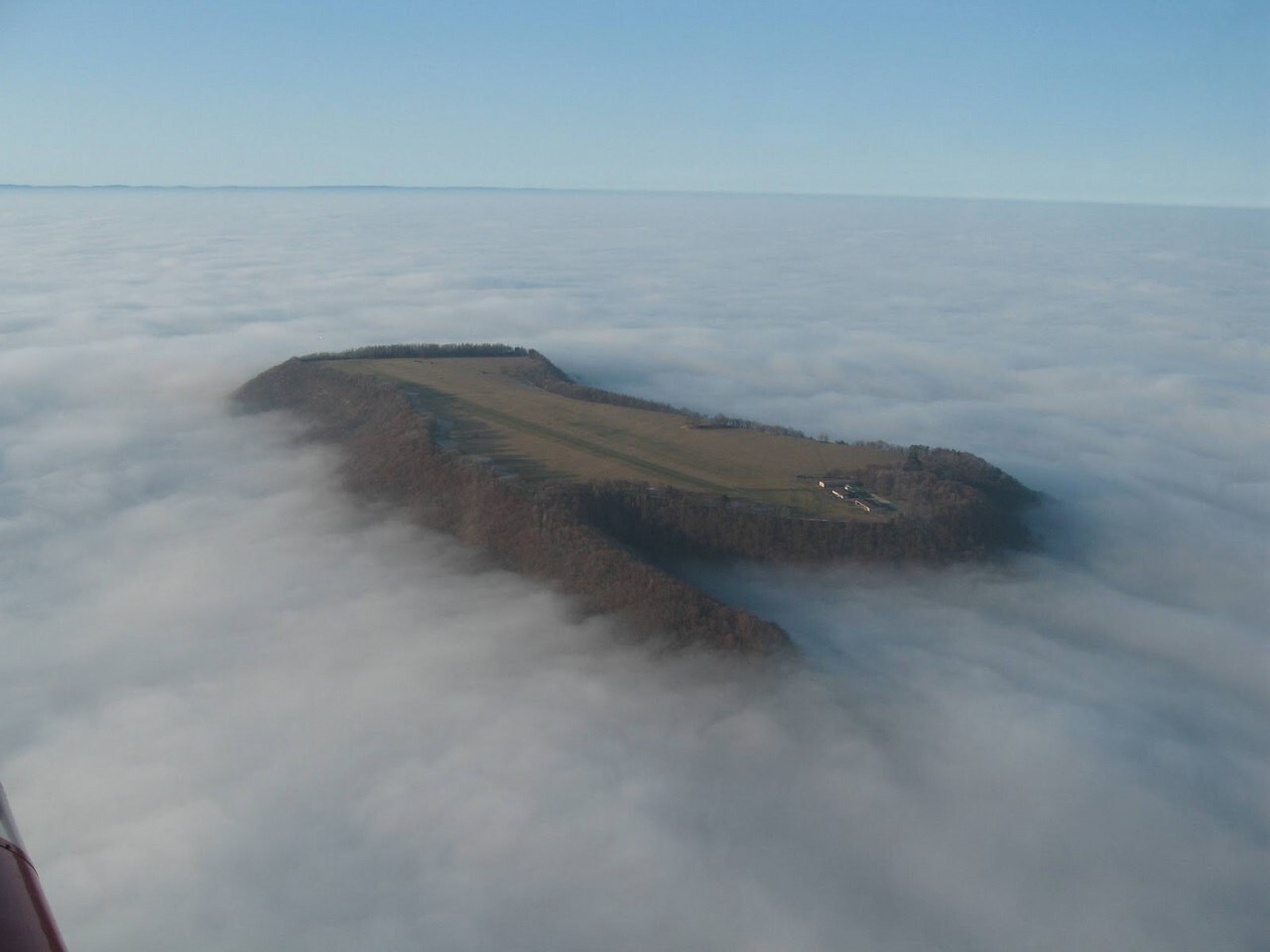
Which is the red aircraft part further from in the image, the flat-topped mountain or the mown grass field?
the mown grass field

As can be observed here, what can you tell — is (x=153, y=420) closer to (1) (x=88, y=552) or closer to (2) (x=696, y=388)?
(1) (x=88, y=552)

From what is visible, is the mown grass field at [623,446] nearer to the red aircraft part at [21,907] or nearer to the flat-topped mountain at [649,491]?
the flat-topped mountain at [649,491]

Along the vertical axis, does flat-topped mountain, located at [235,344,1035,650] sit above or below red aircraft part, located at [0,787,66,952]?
below

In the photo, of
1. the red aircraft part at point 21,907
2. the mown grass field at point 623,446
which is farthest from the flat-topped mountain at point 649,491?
the red aircraft part at point 21,907

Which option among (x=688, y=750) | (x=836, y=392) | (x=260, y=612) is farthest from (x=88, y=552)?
(x=836, y=392)

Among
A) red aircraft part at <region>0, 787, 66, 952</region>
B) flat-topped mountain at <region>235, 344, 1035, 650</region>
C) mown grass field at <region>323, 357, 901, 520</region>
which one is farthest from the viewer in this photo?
mown grass field at <region>323, 357, 901, 520</region>

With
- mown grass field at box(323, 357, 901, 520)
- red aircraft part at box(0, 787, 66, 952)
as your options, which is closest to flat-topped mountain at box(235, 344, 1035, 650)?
mown grass field at box(323, 357, 901, 520)

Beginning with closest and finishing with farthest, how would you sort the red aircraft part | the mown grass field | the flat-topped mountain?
1. the red aircraft part
2. the flat-topped mountain
3. the mown grass field
